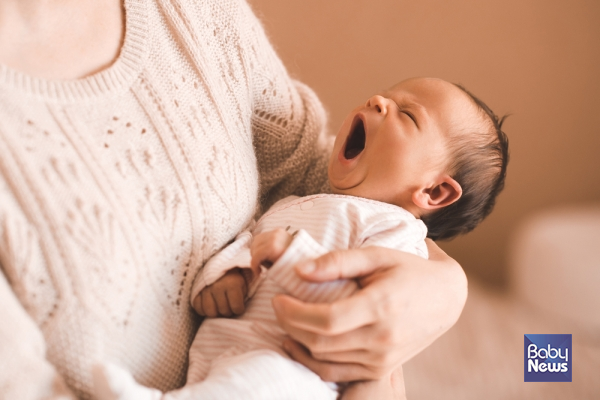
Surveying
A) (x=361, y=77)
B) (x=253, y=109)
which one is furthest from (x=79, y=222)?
(x=361, y=77)

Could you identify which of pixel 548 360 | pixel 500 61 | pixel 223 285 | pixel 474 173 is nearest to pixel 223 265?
pixel 223 285

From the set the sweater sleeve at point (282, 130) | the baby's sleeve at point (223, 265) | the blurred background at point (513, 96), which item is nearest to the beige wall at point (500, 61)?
the blurred background at point (513, 96)

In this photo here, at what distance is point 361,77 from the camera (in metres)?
1.86

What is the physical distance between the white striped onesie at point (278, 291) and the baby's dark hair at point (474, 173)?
169mm

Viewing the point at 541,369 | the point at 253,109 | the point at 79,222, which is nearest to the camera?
the point at 79,222

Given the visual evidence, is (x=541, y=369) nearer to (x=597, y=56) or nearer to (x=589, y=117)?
(x=589, y=117)

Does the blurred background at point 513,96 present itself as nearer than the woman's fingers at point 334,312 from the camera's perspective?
No

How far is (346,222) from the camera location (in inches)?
29.5

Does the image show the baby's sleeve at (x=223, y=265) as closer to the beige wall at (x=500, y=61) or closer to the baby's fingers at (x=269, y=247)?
the baby's fingers at (x=269, y=247)

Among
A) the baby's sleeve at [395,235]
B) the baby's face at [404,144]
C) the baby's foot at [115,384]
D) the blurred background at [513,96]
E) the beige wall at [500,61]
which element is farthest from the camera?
the beige wall at [500,61]

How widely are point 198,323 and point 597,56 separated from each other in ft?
5.50

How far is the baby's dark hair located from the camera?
0.91 m

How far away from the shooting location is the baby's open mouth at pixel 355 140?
38.1 inches

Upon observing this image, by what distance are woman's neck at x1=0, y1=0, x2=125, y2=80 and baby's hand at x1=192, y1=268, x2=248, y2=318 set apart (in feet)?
1.15
